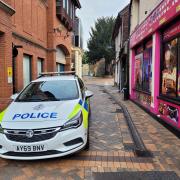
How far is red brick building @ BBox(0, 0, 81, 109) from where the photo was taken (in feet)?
28.7

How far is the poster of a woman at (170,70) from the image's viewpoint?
23.1 ft

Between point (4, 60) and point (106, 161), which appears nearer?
point (106, 161)

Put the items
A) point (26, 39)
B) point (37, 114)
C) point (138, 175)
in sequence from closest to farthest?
point (138, 175) < point (37, 114) < point (26, 39)

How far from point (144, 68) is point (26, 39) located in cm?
595

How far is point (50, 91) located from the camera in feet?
20.6

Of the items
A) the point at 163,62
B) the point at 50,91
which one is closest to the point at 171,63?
the point at 163,62

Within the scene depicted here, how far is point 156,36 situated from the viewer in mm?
8570

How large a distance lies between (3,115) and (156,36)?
5788 millimetres

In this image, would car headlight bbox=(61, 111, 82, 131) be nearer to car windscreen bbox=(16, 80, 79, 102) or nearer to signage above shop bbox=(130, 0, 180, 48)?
car windscreen bbox=(16, 80, 79, 102)

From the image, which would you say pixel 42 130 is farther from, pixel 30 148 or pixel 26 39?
pixel 26 39

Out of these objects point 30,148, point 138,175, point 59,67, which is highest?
point 59,67

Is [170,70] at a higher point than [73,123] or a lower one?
higher

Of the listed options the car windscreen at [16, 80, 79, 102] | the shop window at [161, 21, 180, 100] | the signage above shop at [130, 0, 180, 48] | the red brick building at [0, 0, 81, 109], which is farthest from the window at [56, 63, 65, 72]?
the car windscreen at [16, 80, 79, 102]

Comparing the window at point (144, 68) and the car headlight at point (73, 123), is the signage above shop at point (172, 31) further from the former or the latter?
the car headlight at point (73, 123)
